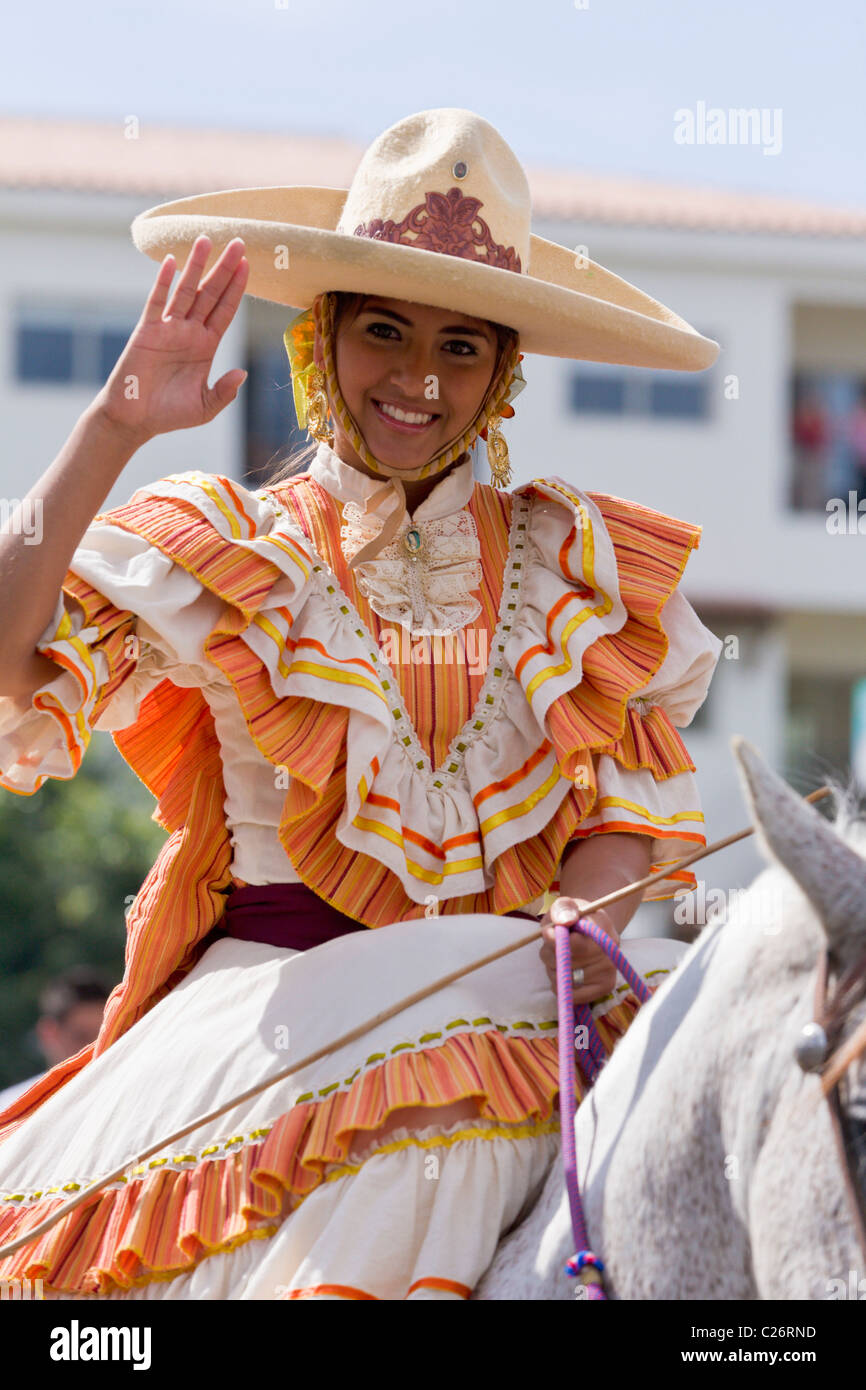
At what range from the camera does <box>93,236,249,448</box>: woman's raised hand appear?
2328mm

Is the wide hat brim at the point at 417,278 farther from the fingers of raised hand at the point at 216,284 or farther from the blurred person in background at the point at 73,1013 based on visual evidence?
the blurred person in background at the point at 73,1013

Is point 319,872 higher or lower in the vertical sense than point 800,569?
lower

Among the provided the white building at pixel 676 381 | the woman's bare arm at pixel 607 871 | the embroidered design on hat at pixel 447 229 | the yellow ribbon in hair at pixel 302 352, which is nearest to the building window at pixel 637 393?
the white building at pixel 676 381

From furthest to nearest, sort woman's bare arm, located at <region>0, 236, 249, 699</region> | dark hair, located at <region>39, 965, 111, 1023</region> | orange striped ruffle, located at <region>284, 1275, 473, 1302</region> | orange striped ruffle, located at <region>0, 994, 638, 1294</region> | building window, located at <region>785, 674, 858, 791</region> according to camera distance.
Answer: building window, located at <region>785, 674, 858, 791</region> < dark hair, located at <region>39, 965, 111, 1023</region> < woman's bare arm, located at <region>0, 236, 249, 699</region> < orange striped ruffle, located at <region>0, 994, 638, 1294</region> < orange striped ruffle, located at <region>284, 1275, 473, 1302</region>

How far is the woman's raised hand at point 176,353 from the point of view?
91.7 inches

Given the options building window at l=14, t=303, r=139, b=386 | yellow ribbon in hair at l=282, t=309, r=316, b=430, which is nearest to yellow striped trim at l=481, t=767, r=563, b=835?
yellow ribbon in hair at l=282, t=309, r=316, b=430

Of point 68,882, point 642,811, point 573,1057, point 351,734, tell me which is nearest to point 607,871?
point 642,811

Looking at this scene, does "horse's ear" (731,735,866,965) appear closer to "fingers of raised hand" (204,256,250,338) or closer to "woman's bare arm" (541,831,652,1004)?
"woman's bare arm" (541,831,652,1004)

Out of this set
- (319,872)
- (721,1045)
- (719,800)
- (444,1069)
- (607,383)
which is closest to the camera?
(721,1045)

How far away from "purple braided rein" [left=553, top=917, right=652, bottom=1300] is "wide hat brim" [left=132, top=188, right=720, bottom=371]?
100 cm

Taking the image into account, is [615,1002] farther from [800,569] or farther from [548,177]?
[548,177]

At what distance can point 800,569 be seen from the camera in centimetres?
2334

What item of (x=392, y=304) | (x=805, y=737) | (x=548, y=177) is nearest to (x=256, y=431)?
(x=548, y=177)
